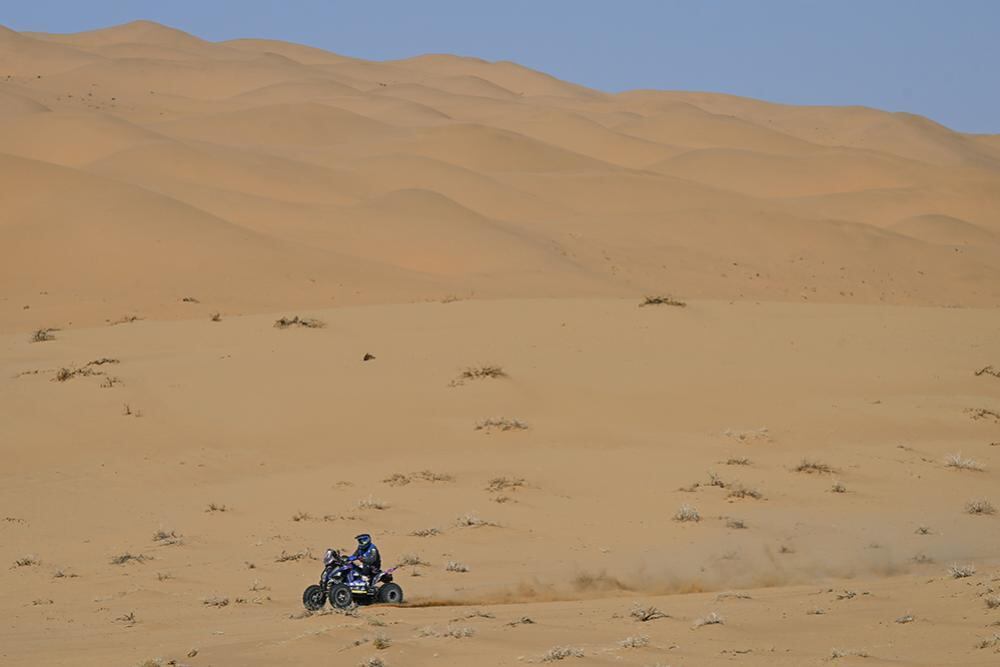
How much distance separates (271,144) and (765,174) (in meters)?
23.8

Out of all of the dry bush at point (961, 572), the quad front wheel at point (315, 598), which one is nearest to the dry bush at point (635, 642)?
the quad front wheel at point (315, 598)

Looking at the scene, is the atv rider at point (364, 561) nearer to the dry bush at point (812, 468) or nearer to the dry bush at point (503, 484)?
the dry bush at point (503, 484)

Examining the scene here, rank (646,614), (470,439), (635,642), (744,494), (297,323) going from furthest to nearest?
1. (297,323)
2. (470,439)
3. (744,494)
4. (646,614)
5. (635,642)

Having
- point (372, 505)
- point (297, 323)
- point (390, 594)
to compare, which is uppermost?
point (297, 323)

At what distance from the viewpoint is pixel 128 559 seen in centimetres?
1074

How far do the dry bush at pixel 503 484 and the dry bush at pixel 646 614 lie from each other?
478 cm

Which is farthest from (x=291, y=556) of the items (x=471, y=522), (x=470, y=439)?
(x=470, y=439)

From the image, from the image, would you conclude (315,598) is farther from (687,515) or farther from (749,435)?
(749,435)

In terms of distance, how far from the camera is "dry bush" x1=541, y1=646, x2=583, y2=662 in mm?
7164

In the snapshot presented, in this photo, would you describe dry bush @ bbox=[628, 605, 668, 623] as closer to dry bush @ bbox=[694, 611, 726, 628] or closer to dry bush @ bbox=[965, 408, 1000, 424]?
dry bush @ bbox=[694, 611, 726, 628]

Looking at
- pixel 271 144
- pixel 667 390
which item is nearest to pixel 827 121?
pixel 271 144

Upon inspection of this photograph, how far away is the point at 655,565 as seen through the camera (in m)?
10.5

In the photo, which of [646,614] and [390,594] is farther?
[390,594]

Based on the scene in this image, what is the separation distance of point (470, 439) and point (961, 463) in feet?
17.2
